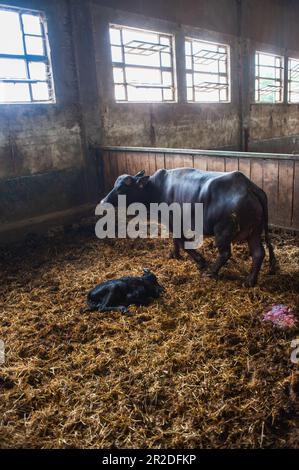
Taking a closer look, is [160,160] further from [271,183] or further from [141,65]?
[141,65]

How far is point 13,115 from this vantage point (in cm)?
598

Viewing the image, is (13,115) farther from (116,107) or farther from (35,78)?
(116,107)

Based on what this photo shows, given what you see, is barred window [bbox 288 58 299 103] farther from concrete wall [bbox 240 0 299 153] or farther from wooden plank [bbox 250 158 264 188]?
wooden plank [bbox 250 158 264 188]

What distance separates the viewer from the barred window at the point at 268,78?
12.2 meters

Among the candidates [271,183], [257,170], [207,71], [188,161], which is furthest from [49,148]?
[207,71]

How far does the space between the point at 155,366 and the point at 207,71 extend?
9.38 m

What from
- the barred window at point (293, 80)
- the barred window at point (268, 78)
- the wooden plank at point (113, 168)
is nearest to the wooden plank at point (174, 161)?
the wooden plank at point (113, 168)

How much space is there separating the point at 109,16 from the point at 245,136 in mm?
5728

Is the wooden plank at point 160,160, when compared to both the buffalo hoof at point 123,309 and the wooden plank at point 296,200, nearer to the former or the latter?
the wooden plank at point 296,200

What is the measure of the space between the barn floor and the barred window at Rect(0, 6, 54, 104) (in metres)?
3.52

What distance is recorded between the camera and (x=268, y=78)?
12.6 meters

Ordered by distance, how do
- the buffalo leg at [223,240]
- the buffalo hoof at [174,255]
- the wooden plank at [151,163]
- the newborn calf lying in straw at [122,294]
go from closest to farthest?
the newborn calf lying in straw at [122,294] → the buffalo leg at [223,240] → the buffalo hoof at [174,255] → the wooden plank at [151,163]

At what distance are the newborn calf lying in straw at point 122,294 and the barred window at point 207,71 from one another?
7.33m
